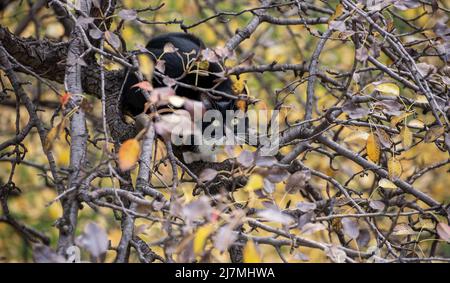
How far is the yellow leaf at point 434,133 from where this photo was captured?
1563 mm

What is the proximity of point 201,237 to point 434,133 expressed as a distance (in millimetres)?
777

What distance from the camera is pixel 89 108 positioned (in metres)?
1.40

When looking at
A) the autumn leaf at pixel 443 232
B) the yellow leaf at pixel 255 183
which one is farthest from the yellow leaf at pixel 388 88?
the yellow leaf at pixel 255 183

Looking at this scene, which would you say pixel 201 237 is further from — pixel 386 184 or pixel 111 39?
pixel 386 184

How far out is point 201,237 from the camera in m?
1.09

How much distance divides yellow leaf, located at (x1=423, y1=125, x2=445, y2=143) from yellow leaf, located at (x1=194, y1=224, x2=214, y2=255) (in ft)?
2.42

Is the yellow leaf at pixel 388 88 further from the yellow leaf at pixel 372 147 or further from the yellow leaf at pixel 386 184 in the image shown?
the yellow leaf at pixel 386 184

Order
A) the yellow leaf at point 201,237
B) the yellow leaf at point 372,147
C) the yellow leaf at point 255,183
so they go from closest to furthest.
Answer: the yellow leaf at point 201,237 < the yellow leaf at point 255,183 < the yellow leaf at point 372,147

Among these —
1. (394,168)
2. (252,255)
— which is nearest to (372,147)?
(394,168)

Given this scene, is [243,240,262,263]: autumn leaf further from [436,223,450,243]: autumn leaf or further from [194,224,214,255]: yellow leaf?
[436,223,450,243]: autumn leaf

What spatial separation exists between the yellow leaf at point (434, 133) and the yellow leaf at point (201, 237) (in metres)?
0.74
